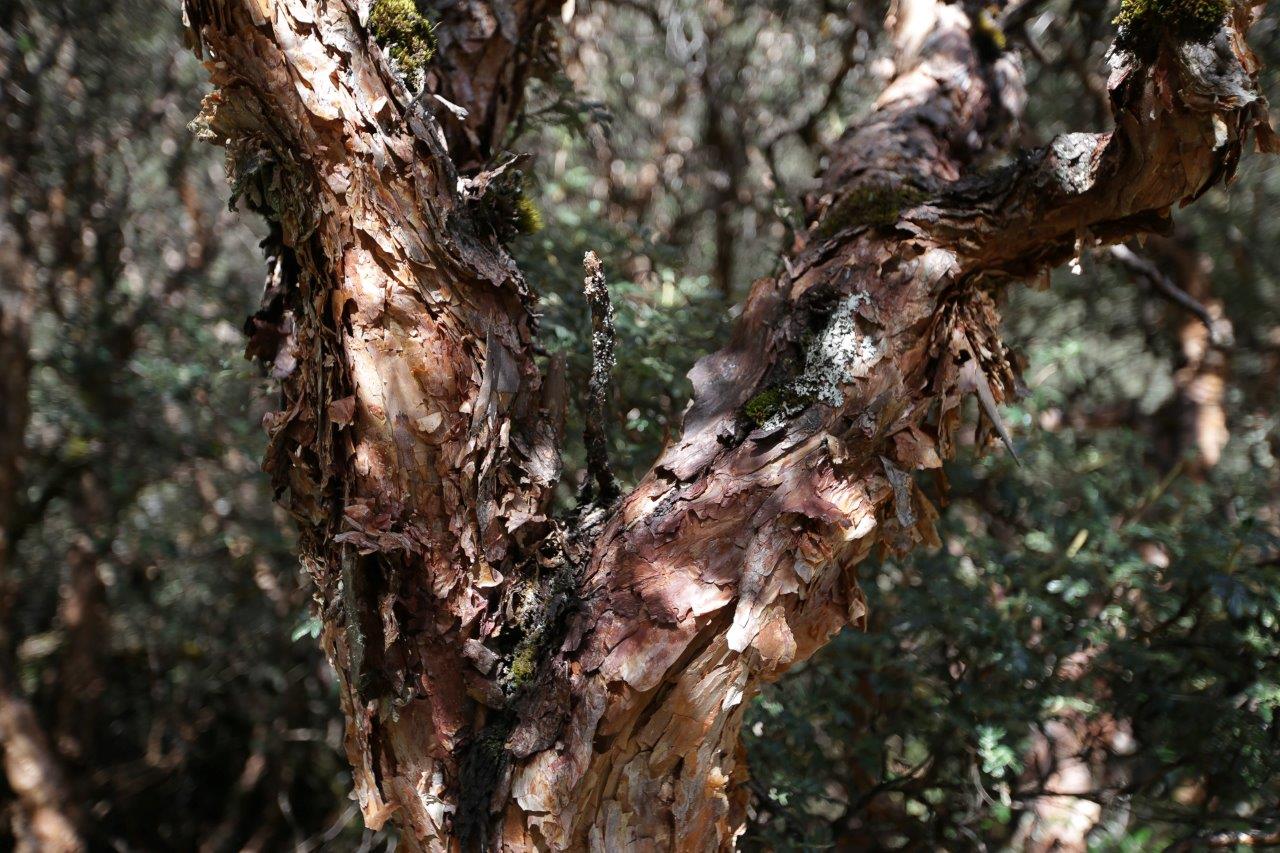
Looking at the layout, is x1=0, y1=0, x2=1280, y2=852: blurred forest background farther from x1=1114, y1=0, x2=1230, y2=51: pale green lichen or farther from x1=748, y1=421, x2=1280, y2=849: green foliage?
x1=1114, y1=0, x2=1230, y2=51: pale green lichen

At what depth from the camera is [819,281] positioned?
1824 mm

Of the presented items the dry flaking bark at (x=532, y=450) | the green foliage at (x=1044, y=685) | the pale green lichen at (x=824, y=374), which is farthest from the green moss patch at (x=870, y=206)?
the green foliage at (x=1044, y=685)

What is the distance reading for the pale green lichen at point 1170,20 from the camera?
1445mm

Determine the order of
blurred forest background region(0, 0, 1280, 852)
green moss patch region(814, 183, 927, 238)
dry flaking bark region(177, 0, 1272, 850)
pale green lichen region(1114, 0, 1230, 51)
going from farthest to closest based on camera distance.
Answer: blurred forest background region(0, 0, 1280, 852), green moss patch region(814, 183, 927, 238), dry flaking bark region(177, 0, 1272, 850), pale green lichen region(1114, 0, 1230, 51)

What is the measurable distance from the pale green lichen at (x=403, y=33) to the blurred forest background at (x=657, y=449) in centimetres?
103

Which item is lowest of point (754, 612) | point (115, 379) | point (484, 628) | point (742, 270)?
point (754, 612)

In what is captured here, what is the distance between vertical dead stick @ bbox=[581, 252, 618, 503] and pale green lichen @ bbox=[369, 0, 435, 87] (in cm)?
56

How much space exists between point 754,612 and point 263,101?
4.43 feet

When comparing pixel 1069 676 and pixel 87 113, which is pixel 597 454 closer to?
pixel 1069 676

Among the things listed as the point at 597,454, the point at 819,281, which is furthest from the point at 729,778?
the point at 819,281

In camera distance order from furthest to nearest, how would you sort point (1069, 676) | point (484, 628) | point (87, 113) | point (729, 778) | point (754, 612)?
1. point (87, 113)
2. point (1069, 676)
3. point (729, 778)
4. point (484, 628)
5. point (754, 612)

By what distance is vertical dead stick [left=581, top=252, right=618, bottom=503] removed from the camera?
1687 millimetres

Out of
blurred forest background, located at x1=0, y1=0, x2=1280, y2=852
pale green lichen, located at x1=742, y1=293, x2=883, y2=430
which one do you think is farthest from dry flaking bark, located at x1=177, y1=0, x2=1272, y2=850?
blurred forest background, located at x1=0, y1=0, x2=1280, y2=852

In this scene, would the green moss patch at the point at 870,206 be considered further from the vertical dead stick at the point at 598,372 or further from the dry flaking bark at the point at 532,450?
the vertical dead stick at the point at 598,372
